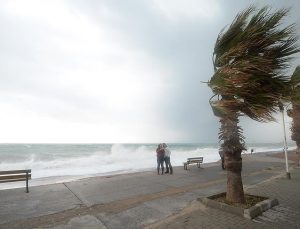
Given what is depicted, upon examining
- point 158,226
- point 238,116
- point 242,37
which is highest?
point 242,37

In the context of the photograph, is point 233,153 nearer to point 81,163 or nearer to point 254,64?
point 254,64

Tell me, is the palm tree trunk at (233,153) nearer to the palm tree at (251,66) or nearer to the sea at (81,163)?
the palm tree at (251,66)

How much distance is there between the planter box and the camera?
5.70m

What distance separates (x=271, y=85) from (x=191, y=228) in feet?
12.6

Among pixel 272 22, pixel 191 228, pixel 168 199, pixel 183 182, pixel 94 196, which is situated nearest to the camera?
pixel 191 228

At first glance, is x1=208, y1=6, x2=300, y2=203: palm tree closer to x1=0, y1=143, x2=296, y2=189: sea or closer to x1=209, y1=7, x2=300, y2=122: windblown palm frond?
x1=209, y1=7, x2=300, y2=122: windblown palm frond

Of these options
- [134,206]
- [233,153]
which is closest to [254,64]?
[233,153]

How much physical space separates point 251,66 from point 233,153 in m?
2.34

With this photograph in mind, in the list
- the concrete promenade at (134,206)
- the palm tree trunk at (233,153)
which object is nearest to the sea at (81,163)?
the palm tree trunk at (233,153)

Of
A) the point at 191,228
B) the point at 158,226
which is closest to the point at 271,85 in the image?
Answer: the point at 191,228

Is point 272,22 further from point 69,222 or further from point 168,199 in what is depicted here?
point 69,222

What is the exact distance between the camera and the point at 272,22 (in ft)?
18.5

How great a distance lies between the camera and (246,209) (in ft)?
19.0

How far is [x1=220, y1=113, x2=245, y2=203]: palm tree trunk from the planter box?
0.50 metres
